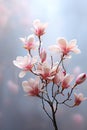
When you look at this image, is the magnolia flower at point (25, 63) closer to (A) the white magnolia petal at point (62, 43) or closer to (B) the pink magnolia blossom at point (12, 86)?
(A) the white magnolia petal at point (62, 43)

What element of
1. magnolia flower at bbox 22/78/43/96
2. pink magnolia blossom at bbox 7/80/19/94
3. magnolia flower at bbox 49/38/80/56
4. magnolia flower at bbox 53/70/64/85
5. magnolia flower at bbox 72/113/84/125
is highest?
magnolia flower at bbox 49/38/80/56

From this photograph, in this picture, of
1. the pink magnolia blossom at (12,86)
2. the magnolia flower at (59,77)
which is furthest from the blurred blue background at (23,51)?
the magnolia flower at (59,77)

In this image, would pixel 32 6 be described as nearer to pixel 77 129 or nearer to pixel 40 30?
pixel 40 30

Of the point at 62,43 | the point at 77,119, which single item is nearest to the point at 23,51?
the point at 62,43

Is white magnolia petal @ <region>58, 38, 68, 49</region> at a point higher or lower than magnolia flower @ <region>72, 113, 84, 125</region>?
higher

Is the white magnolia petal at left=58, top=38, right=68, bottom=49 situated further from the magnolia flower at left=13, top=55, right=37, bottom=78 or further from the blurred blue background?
the blurred blue background

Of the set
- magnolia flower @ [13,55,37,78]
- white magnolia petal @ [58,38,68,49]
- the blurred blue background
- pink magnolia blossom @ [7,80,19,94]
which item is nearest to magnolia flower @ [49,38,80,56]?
white magnolia petal @ [58,38,68,49]
